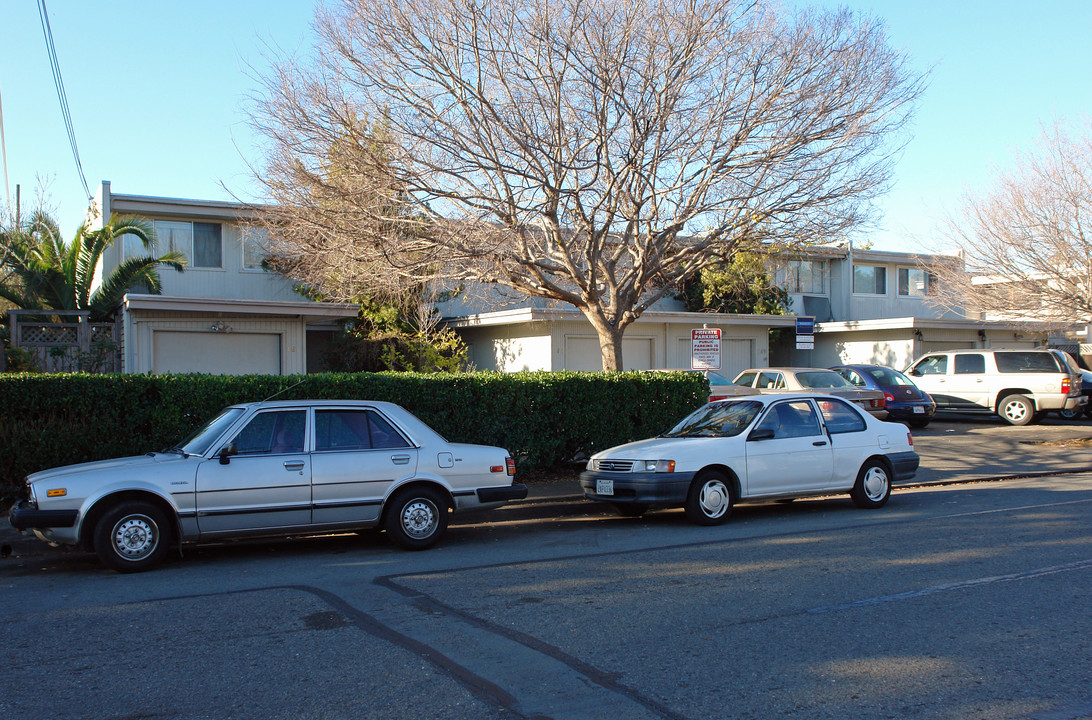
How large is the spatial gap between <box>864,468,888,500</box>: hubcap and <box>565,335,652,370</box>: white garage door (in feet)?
40.0

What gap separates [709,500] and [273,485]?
4.83 meters

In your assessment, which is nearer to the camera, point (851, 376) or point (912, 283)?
point (851, 376)

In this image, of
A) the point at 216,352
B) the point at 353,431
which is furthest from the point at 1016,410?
the point at 216,352

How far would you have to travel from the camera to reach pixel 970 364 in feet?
75.2

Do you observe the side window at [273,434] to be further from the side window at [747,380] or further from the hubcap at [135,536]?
the side window at [747,380]

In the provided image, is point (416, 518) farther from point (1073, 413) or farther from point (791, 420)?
point (1073, 413)

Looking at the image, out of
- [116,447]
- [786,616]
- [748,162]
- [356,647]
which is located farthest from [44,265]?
[786,616]

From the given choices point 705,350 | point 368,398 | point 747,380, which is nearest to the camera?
point 368,398

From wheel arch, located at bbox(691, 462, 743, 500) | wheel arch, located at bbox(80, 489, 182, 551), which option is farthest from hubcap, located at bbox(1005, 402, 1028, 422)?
wheel arch, located at bbox(80, 489, 182, 551)

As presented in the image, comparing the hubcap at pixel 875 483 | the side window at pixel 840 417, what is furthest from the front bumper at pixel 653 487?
the hubcap at pixel 875 483

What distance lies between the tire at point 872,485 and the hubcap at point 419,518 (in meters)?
5.54

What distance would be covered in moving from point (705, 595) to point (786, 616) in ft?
2.58

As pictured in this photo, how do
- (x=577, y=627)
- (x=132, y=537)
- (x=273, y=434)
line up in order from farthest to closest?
(x=273, y=434)
(x=132, y=537)
(x=577, y=627)

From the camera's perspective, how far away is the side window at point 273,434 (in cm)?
843
